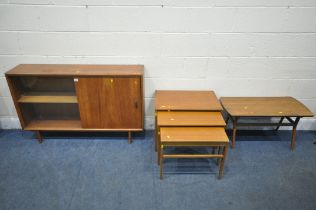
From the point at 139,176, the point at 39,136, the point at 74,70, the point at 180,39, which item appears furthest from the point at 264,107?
the point at 39,136

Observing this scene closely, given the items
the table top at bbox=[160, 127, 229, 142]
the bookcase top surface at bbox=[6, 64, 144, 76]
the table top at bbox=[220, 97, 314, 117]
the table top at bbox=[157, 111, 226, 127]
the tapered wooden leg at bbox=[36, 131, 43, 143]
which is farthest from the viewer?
the tapered wooden leg at bbox=[36, 131, 43, 143]

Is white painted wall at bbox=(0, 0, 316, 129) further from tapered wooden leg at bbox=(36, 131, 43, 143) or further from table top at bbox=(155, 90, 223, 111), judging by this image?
tapered wooden leg at bbox=(36, 131, 43, 143)

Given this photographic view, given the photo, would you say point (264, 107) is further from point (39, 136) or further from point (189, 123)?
point (39, 136)

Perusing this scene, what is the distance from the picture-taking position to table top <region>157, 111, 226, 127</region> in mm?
2201

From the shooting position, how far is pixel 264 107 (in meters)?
2.58

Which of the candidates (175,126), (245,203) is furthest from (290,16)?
(245,203)

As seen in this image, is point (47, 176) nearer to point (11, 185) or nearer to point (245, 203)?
point (11, 185)

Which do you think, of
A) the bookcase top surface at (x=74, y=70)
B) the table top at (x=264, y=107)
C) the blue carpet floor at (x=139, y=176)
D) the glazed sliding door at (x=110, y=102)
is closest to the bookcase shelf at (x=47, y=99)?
the glazed sliding door at (x=110, y=102)

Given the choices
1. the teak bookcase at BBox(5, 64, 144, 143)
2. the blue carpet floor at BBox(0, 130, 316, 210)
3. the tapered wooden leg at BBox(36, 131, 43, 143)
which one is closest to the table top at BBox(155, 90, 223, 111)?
the teak bookcase at BBox(5, 64, 144, 143)

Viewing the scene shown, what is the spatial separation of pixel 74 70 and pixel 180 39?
45.4 inches

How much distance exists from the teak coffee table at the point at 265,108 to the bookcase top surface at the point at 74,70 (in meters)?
1.07

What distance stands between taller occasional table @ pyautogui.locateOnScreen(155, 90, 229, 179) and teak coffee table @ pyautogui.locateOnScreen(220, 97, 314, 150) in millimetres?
215

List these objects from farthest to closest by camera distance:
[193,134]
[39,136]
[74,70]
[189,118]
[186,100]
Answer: [39,136] → [186,100] → [74,70] → [189,118] → [193,134]

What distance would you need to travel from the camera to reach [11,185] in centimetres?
220
